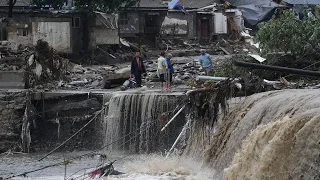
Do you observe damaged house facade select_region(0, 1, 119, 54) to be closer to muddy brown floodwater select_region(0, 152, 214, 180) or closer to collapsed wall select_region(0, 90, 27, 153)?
collapsed wall select_region(0, 90, 27, 153)

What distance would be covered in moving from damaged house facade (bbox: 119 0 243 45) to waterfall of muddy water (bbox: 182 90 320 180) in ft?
76.7

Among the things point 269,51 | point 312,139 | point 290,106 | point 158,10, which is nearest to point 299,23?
point 269,51

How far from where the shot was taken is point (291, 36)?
20812 millimetres

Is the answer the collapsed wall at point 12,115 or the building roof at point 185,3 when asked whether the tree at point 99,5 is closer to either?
the building roof at point 185,3

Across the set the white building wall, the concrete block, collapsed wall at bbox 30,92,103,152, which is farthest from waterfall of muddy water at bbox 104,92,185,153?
the white building wall

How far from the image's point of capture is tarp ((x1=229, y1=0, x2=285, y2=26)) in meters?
43.0

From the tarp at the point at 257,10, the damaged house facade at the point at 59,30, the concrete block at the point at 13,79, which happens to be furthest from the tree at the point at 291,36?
the tarp at the point at 257,10

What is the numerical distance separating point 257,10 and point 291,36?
23129mm

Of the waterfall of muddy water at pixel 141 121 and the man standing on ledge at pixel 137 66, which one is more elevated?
the man standing on ledge at pixel 137 66

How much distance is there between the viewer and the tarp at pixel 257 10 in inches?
1694

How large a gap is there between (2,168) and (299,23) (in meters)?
8.77

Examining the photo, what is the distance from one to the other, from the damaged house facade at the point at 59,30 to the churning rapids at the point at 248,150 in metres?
12.8

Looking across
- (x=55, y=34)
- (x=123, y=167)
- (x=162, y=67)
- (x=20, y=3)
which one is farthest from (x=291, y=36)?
(x=20, y=3)

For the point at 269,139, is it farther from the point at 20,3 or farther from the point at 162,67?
the point at 20,3
